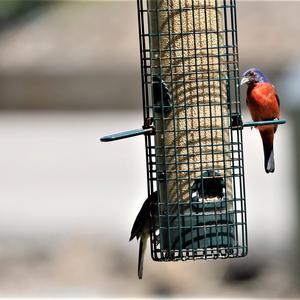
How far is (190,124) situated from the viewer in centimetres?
806

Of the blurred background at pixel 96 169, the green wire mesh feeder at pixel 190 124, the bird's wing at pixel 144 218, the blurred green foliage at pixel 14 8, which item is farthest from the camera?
the blurred green foliage at pixel 14 8

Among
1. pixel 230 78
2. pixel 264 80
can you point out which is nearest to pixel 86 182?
pixel 264 80

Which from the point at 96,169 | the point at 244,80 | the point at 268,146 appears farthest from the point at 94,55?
the point at 268,146

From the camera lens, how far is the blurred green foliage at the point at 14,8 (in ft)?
56.1

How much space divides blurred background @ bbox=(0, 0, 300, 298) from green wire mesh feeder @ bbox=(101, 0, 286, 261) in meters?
7.59

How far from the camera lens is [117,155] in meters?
16.3

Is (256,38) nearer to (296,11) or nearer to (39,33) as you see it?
(296,11)

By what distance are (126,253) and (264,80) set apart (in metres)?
7.76

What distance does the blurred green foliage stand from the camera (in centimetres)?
1711

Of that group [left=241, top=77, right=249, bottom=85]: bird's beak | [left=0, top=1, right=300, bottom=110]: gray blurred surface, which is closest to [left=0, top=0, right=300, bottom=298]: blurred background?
[left=0, top=1, right=300, bottom=110]: gray blurred surface

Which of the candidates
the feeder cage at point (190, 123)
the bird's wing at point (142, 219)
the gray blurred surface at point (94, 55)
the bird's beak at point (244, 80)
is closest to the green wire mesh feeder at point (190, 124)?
the feeder cage at point (190, 123)

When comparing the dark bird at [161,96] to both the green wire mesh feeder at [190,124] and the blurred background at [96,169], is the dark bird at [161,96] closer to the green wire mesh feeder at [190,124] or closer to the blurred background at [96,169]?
the green wire mesh feeder at [190,124]

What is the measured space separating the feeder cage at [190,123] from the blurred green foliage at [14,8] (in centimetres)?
924

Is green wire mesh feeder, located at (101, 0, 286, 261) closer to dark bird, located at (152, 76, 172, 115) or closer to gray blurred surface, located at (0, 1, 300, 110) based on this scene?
dark bird, located at (152, 76, 172, 115)
